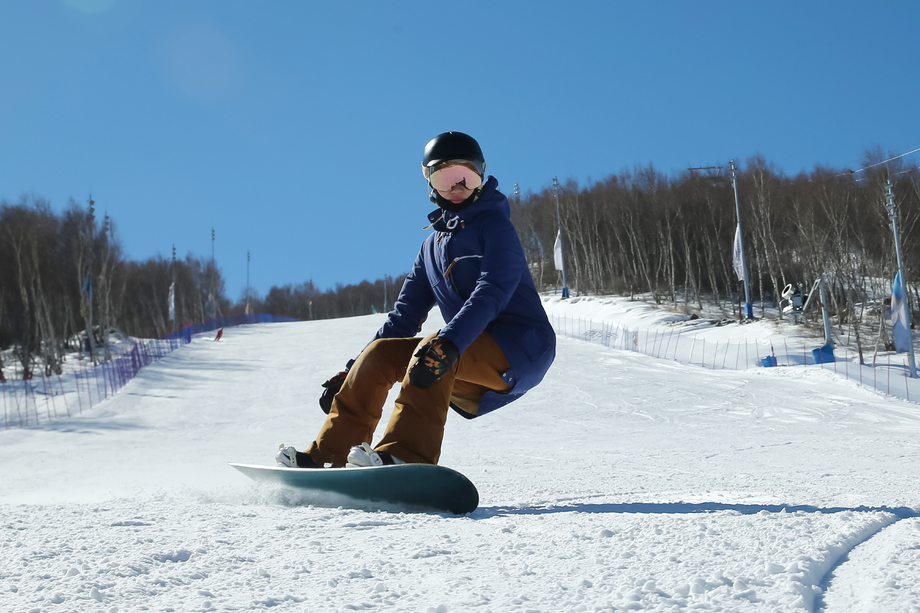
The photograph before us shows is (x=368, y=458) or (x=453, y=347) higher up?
(x=453, y=347)

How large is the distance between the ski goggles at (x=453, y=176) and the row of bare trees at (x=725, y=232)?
27739mm

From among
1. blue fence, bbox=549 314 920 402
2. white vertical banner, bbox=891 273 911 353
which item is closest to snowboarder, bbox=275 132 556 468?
blue fence, bbox=549 314 920 402

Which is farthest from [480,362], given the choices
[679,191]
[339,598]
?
[679,191]

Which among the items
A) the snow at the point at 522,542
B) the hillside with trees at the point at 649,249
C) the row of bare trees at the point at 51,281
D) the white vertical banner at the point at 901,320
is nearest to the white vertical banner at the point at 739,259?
the hillside with trees at the point at 649,249

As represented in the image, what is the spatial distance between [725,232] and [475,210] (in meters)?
40.7

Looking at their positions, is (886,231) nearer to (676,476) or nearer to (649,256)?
(649,256)

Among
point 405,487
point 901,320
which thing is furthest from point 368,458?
point 901,320

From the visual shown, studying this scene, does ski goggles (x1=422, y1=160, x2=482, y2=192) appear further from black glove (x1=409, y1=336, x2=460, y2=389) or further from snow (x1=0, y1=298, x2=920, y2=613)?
snow (x1=0, y1=298, x2=920, y2=613)

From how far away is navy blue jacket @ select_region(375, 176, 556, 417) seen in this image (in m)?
2.37

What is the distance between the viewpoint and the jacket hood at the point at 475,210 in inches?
103

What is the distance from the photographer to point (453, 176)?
271cm

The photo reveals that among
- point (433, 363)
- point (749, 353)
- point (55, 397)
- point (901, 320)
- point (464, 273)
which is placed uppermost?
point (464, 273)

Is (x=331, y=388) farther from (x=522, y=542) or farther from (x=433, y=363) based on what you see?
(x=522, y=542)

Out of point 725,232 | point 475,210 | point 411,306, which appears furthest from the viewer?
point 725,232
